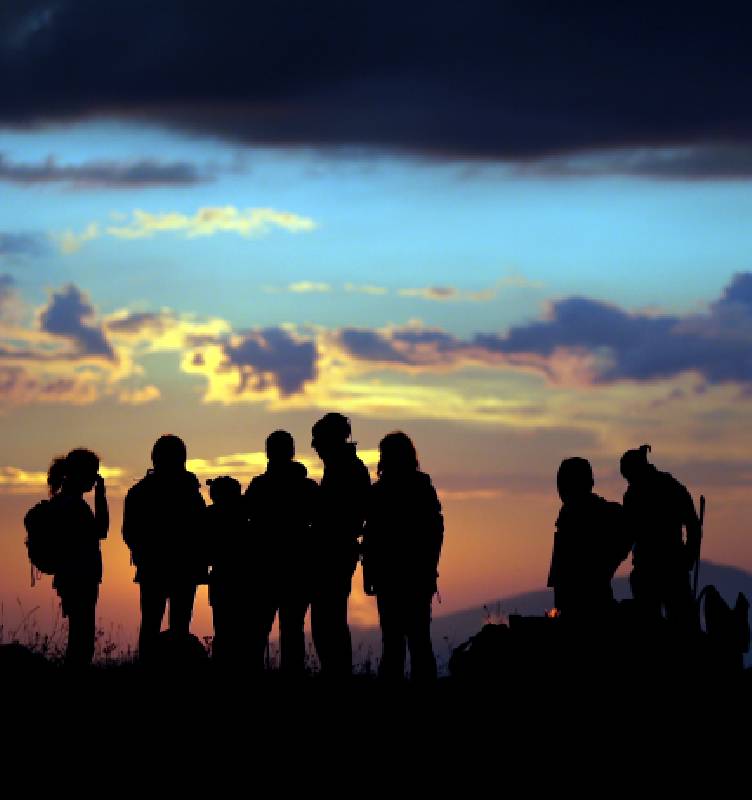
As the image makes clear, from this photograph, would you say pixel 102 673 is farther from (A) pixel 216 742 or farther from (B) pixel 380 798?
(B) pixel 380 798

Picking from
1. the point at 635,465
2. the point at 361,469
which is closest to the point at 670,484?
the point at 635,465

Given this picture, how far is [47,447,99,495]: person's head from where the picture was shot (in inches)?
546

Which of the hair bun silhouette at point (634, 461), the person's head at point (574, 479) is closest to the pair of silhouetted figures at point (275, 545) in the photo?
the person's head at point (574, 479)

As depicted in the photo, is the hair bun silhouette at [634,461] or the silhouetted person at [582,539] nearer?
the silhouetted person at [582,539]

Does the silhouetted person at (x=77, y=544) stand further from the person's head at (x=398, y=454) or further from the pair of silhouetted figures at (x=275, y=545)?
the person's head at (x=398, y=454)

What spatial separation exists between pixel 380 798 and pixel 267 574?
370 centimetres

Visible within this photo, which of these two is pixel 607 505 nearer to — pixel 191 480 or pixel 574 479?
pixel 574 479

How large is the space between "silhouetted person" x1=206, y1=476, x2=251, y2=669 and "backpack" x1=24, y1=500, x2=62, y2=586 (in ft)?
4.60

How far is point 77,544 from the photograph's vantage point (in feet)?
45.2

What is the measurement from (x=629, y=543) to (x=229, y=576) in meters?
3.68

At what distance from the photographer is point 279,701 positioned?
1289cm

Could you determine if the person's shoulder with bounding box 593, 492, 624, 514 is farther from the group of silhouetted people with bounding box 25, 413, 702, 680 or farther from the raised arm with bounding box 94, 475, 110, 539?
the raised arm with bounding box 94, 475, 110, 539

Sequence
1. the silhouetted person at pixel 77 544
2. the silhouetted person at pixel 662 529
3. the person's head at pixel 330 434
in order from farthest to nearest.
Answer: the silhouetted person at pixel 662 529 → the silhouetted person at pixel 77 544 → the person's head at pixel 330 434

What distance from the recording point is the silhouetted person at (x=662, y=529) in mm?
15508
